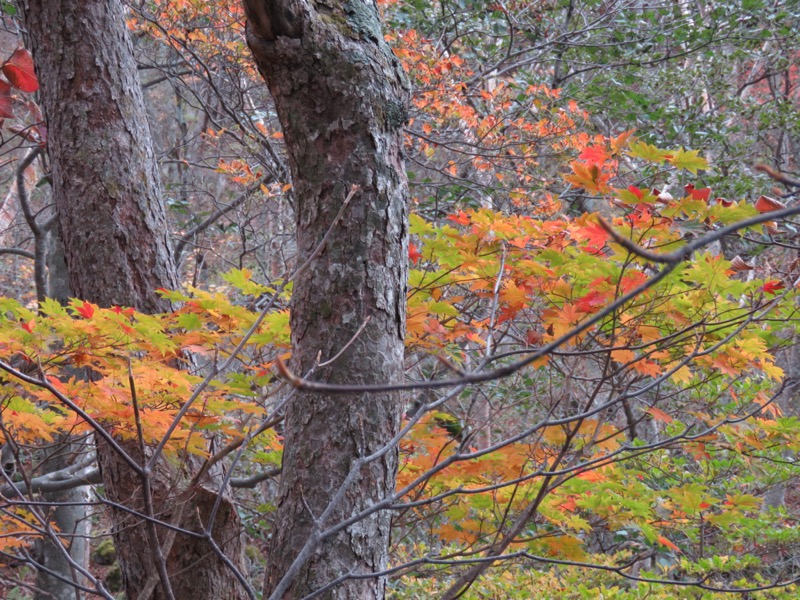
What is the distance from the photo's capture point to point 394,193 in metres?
1.60

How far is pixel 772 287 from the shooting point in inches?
76.8

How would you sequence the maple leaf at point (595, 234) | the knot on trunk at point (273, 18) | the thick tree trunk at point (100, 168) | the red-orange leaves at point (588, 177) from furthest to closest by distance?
the thick tree trunk at point (100, 168)
the maple leaf at point (595, 234)
the red-orange leaves at point (588, 177)
the knot on trunk at point (273, 18)

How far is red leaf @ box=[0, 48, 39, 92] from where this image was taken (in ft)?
5.14

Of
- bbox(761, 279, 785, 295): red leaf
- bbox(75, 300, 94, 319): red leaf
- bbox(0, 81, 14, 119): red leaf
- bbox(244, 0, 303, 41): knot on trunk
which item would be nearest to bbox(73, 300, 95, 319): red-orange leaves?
bbox(75, 300, 94, 319): red leaf

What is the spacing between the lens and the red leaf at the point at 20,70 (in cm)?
157

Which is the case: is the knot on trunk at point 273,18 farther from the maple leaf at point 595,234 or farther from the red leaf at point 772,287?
the red leaf at point 772,287

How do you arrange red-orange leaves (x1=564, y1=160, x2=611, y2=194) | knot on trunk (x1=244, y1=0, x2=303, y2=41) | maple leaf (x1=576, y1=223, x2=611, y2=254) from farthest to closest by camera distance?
1. maple leaf (x1=576, y1=223, x2=611, y2=254)
2. red-orange leaves (x1=564, y1=160, x2=611, y2=194)
3. knot on trunk (x1=244, y1=0, x2=303, y2=41)

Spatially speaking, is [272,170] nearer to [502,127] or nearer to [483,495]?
[502,127]

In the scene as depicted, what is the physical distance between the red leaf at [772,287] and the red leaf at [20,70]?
206cm

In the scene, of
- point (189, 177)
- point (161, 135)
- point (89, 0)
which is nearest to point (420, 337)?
point (89, 0)

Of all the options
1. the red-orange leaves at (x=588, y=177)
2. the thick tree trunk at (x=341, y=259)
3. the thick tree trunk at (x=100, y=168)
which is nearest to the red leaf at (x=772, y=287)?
the red-orange leaves at (x=588, y=177)

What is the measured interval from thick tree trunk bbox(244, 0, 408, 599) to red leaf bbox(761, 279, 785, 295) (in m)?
1.11

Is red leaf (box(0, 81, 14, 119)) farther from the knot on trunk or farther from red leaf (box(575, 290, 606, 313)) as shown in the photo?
red leaf (box(575, 290, 606, 313))

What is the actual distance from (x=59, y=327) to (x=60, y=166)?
0.99m
